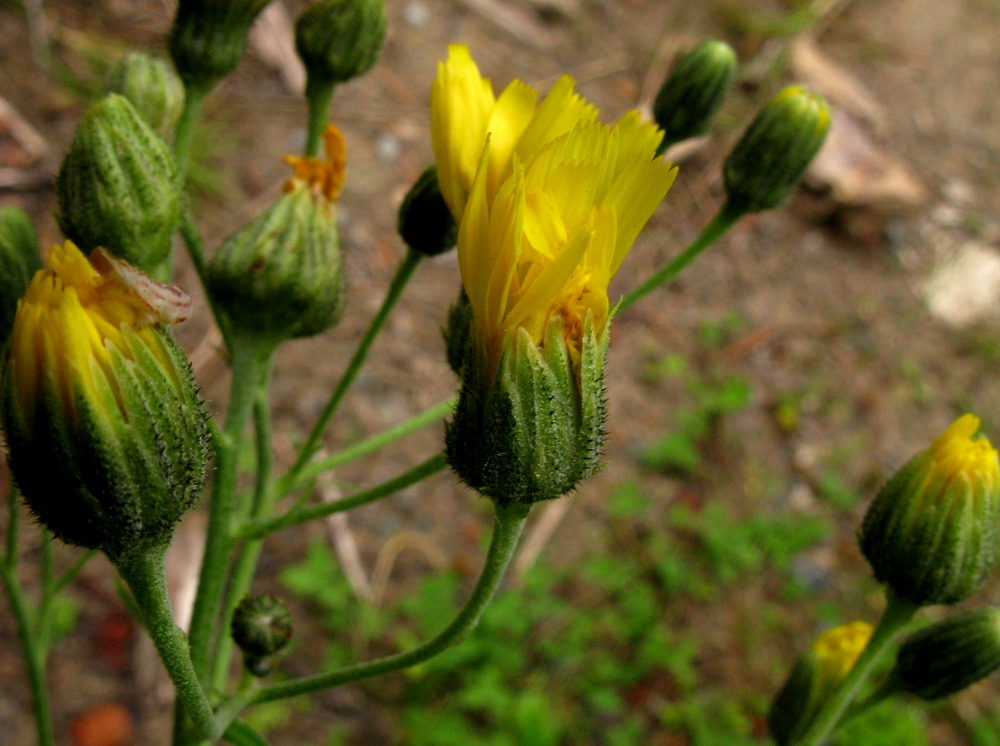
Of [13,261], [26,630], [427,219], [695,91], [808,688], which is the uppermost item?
[695,91]

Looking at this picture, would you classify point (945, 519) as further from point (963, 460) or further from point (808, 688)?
point (808, 688)

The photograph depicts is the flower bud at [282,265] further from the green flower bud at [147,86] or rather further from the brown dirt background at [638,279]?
the brown dirt background at [638,279]

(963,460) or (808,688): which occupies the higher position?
(963,460)

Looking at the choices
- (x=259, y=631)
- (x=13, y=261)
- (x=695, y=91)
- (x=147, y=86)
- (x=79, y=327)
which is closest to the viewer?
(x=79, y=327)

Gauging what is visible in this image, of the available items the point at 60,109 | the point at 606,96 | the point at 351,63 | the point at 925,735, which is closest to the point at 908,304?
the point at 606,96

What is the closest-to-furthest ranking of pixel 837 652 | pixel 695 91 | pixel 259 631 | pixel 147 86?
pixel 259 631, pixel 147 86, pixel 837 652, pixel 695 91

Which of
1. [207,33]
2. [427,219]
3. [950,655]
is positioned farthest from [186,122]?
[950,655]
